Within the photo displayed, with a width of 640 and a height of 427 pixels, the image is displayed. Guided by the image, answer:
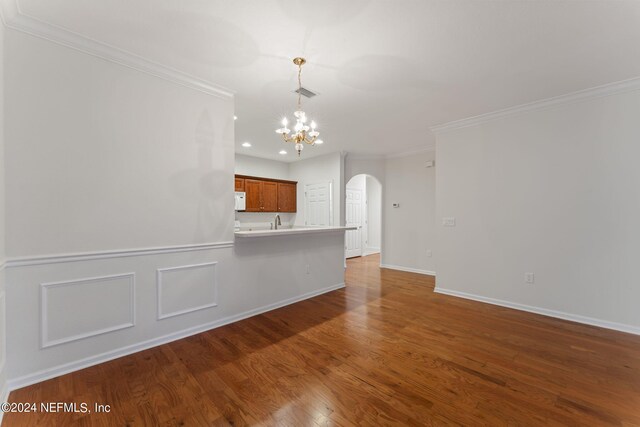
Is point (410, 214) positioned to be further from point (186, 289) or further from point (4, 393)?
point (4, 393)

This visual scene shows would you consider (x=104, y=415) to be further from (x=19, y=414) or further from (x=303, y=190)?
(x=303, y=190)

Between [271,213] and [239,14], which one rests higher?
[239,14]

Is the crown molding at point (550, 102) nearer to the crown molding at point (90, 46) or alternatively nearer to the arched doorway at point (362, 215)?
the arched doorway at point (362, 215)

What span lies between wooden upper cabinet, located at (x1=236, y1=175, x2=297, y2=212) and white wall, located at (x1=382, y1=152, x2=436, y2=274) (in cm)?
260

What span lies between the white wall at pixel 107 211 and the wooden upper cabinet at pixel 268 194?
3296mm

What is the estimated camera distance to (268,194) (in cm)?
687

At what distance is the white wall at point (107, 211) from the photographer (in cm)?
202

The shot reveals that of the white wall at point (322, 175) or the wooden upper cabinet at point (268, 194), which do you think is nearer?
the white wall at point (322, 175)

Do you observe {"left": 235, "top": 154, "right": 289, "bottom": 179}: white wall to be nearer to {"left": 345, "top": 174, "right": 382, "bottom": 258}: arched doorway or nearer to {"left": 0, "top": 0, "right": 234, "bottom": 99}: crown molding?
{"left": 345, "top": 174, "right": 382, "bottom": 258}: arched doorway

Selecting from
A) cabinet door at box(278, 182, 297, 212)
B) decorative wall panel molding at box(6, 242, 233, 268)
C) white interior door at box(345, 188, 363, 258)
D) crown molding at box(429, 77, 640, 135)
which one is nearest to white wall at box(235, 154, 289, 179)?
cabinet door at box(278, 182, 297, 212)

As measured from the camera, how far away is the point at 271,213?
7180mm

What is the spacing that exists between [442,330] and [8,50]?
4708mm

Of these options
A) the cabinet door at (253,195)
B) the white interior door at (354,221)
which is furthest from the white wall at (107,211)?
the white interior door at (354,221)

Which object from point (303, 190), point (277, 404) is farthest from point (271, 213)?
point (277, 404)
